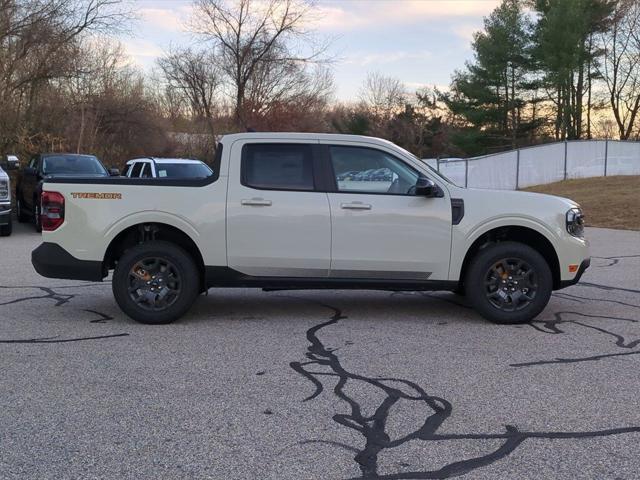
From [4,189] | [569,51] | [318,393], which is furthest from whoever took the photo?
[569,51]

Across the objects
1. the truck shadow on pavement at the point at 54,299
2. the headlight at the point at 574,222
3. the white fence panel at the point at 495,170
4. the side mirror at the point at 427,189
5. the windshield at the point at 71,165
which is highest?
the white fence panel at the point at 495,170

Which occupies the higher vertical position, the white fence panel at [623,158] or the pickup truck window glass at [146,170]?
the white fence panel at [623,158]

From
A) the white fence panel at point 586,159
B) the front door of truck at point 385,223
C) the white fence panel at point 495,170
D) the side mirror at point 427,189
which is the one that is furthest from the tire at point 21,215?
the white fence panel at point 586,159

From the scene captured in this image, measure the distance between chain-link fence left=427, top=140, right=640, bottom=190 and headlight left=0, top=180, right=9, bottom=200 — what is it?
942 inches

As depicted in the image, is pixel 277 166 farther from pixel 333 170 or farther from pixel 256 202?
pixel 333 170

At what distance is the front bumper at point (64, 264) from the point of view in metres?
6.49

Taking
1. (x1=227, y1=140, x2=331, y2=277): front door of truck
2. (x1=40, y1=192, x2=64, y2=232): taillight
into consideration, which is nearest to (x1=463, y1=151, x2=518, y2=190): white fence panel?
(x1=227, y1=140, x2=331, y2=277): front door of truck

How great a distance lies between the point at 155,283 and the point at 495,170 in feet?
97.4

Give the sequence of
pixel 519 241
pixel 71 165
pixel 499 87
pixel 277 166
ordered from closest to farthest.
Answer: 1. pixel 277 166
2. pixel 519 241
3. pixel 71 165
4. pixel 499 87

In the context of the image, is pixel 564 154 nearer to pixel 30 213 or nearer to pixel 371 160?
pixel 30 213

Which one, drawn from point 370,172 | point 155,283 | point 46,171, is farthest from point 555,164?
point 155,283

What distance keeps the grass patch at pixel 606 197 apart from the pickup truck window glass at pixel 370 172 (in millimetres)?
13224

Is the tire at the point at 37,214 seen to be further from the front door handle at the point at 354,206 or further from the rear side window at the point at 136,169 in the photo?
the front door handle at the point at 354,206

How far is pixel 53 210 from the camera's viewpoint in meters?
→ 6.44
